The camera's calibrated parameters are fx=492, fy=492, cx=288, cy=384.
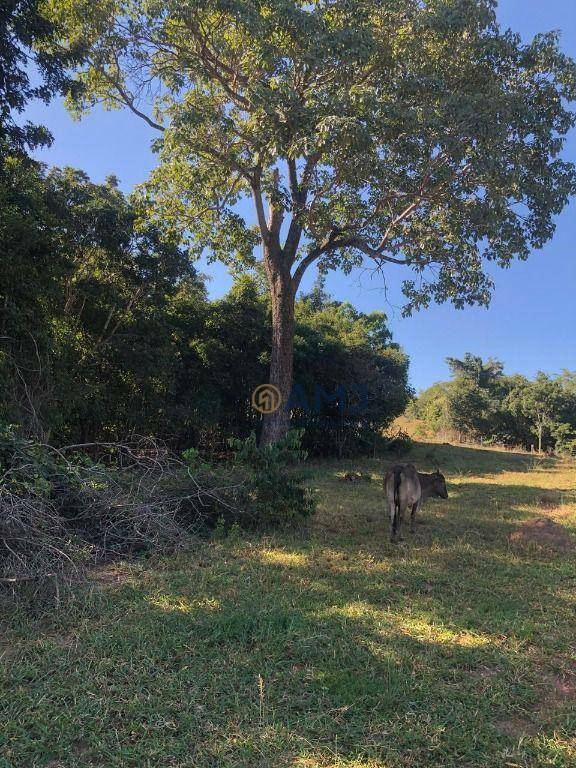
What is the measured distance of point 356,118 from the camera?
711cm

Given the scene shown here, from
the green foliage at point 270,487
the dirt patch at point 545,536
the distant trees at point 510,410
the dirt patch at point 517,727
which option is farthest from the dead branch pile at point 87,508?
the distant trees at point 510,410

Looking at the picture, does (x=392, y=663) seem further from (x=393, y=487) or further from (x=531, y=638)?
(x=393, y=487)

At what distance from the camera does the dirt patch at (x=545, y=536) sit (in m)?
5.70

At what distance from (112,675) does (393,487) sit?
3.58 metres

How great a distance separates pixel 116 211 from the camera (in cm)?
855

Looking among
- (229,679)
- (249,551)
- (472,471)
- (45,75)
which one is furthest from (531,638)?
(472,471)

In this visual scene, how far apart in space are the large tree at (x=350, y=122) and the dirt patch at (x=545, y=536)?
4.97m

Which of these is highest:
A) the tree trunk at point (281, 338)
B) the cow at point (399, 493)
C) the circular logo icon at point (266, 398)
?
the tree trunk at point (281, 338)

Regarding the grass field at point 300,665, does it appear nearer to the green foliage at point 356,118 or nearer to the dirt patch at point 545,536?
the dirt patch at point 545,536

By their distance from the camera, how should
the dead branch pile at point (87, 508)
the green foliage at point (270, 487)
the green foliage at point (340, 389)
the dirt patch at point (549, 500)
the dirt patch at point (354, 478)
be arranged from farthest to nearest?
the green foliage at point (340, 389) → the dirt patch at point (354, 478) → the dirt patch at point (549, 500) → the green foliage at point (270, 487) → the dead branch pile at point (87, 508)

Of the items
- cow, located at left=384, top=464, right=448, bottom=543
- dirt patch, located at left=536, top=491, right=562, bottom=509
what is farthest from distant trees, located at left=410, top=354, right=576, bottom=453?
cow, located at left=384, top=464, right=448, bottom=543

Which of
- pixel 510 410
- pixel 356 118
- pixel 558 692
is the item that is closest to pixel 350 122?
pixel 356 118

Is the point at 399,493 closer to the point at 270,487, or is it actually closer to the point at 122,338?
the point at 270,487

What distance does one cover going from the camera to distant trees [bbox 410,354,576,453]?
924 inches
